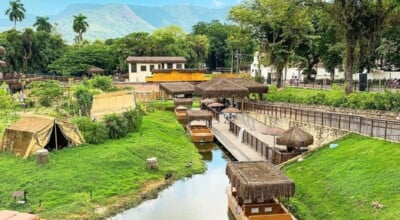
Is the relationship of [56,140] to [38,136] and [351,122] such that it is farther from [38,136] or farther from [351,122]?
[351,122]

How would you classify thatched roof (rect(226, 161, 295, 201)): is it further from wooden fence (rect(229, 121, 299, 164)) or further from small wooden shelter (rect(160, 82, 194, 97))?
small wooden shelter (rect(160, 82, 194, 97))

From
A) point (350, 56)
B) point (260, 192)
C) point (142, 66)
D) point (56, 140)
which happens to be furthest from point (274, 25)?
point (260, 192)

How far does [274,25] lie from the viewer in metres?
53.6

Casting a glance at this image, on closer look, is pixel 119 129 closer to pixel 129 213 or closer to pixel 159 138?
pixel 159 138

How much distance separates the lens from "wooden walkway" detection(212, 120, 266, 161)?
2752 centimetres

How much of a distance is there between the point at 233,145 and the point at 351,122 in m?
9.32

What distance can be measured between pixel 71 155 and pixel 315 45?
145ft

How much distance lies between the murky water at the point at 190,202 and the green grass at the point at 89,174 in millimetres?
869

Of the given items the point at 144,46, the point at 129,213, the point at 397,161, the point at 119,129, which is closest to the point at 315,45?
the point at 144,46

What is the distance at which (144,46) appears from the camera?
7850cm

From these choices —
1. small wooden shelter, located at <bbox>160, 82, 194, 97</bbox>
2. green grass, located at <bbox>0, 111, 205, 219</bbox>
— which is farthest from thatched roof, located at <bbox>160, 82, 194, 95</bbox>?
green grass, located at <bbox>0, 111, 205, 219</bbox>

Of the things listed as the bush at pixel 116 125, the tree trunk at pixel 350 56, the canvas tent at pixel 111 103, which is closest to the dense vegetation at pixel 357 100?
the tree trunk at pixel 350 56

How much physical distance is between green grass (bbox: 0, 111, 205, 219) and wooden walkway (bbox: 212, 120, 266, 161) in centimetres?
261

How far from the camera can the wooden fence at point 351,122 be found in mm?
22391
